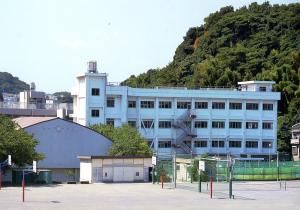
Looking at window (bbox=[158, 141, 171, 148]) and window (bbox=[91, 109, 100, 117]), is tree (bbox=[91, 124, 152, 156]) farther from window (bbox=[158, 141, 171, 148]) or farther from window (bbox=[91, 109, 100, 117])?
window (bbox=[158, 141, 171, 148])

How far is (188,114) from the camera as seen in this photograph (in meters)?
92.6

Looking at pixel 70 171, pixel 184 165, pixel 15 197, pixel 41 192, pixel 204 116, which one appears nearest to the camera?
pixel 15 197

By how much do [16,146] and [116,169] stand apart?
9310 millimetres

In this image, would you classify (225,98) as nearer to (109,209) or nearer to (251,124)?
(251,124)

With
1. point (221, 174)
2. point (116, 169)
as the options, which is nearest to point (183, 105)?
point (221, 174)

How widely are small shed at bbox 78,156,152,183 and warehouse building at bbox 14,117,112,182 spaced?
7.30m

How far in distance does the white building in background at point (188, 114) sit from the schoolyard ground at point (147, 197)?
33.2m

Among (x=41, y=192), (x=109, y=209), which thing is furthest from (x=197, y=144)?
(x=109, y=209)

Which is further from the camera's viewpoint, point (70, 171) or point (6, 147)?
Result: point (70, 171)

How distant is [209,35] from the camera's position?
153500 mm

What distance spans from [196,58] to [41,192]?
353 ft

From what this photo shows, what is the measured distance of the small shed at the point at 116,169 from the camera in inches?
2314

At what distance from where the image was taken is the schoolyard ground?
36781mm

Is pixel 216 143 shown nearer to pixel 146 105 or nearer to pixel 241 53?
pixel 146 105
